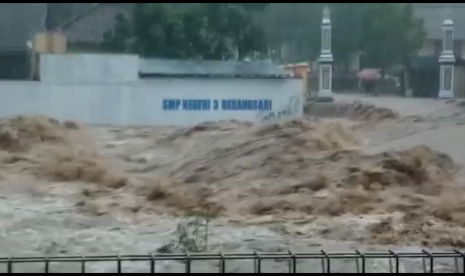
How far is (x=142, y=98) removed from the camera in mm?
14500

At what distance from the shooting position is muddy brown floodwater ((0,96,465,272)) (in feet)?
20.5

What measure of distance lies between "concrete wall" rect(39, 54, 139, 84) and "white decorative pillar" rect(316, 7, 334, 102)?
2.77 m

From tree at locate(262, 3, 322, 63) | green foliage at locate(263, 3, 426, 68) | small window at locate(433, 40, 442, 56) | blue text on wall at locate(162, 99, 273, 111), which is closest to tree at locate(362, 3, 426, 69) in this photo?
green foliage at locate(263, 3, 426, 68)

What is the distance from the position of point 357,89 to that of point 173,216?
7.93 m

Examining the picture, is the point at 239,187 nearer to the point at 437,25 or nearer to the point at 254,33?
the point at 254,33

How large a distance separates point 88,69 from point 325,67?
354 centimetres

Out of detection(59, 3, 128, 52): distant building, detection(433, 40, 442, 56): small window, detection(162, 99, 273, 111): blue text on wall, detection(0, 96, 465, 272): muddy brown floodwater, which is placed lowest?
detection(0, 96, 465, 272): muddy brown floodwater

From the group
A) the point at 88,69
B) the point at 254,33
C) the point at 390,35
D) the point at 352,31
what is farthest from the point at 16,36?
the point at 390,35

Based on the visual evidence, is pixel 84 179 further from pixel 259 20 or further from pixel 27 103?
pixel 27 103

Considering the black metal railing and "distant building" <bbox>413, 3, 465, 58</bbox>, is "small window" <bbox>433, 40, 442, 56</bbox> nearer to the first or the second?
"distant building" <bbox>413, 3, 465, 58</bbox>

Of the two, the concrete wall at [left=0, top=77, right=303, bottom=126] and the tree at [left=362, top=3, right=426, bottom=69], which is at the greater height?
the tree at [left=362, top=3, right=426, bottom=69]

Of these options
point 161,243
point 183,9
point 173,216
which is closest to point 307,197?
point 173,216

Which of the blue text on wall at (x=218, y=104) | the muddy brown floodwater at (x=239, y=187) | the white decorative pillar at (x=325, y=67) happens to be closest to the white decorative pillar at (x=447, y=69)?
the muddy brown floodwater at (x=239, y=187)

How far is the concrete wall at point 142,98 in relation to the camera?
14.2 metres
